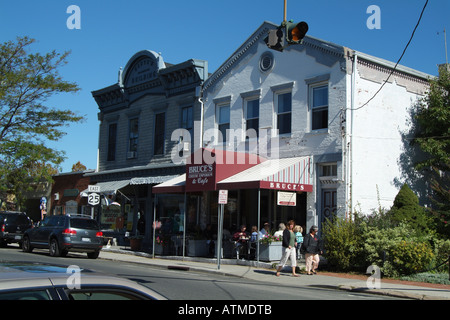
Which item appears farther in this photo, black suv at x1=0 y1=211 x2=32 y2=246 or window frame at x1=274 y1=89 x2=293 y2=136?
black suv at x1=0 y1=211 x2=32 y2=246

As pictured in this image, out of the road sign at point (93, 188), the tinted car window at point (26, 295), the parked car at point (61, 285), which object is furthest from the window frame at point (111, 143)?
the tinted car window at point (26, 295)

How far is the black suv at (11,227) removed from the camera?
82.9 feet

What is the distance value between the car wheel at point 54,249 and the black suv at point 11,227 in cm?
563

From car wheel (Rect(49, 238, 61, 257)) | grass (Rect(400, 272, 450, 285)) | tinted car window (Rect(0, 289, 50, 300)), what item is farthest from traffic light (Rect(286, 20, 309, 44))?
car wheel (Rect(49, 238, 61, 257))

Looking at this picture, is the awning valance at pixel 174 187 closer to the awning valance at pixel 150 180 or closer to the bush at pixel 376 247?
the awning valance at pixel 150 180

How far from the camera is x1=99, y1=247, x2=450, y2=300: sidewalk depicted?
486 inches

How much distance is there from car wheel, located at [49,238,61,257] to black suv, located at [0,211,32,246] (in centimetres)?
563

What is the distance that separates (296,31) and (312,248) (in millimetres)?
7558

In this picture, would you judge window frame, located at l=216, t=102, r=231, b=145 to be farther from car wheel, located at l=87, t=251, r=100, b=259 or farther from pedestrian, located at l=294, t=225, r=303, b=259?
car wheel, located at l=87, t=251, r=100, b=259

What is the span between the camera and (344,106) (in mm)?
18359

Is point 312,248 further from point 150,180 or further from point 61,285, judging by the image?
point 61,285

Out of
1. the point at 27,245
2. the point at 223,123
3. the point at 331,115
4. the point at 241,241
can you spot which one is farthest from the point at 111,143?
the point at 331,115
